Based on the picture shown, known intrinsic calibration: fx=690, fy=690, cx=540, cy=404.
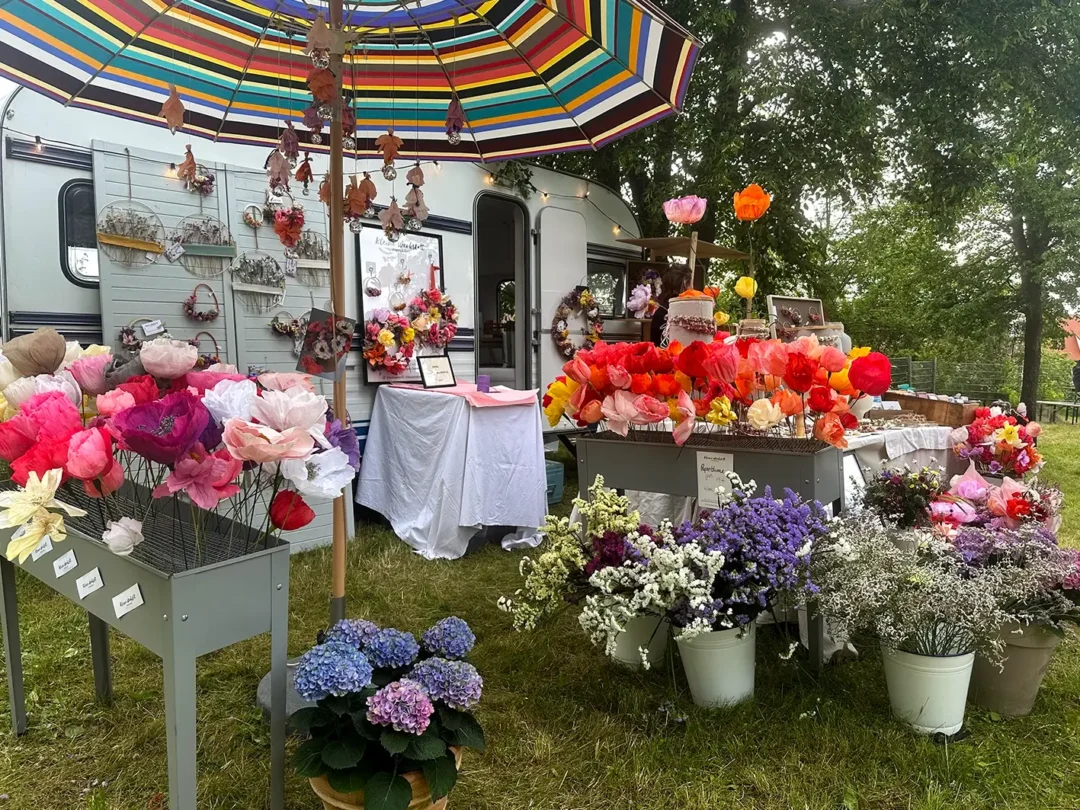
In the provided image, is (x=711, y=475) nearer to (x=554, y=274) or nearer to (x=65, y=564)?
(x=65, y=564)

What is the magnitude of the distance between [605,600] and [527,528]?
2509 mm

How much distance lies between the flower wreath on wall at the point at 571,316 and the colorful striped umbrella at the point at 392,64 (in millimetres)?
3177

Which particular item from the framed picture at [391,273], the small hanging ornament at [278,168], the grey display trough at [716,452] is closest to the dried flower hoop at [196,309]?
the framed picture at [391,273]

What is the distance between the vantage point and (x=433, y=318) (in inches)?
201

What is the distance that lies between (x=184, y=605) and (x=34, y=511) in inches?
13.4

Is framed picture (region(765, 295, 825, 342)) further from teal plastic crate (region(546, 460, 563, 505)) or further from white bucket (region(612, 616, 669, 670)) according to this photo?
teal plastic crate (region(546, 460, 563, 505))

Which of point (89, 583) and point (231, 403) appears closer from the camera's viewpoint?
point (231, 403)

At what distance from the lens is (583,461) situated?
2750 mm

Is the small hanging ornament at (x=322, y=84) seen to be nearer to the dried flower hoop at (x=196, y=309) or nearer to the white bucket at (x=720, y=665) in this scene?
the white bucket at (x=720, y=665)

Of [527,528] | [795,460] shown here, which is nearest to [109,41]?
[795,460]

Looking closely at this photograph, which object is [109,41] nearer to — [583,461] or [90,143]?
[90,143]

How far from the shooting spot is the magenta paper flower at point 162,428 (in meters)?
1.32

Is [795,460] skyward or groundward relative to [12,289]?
groundward

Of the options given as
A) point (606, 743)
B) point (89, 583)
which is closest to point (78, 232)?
point (89, 583)
